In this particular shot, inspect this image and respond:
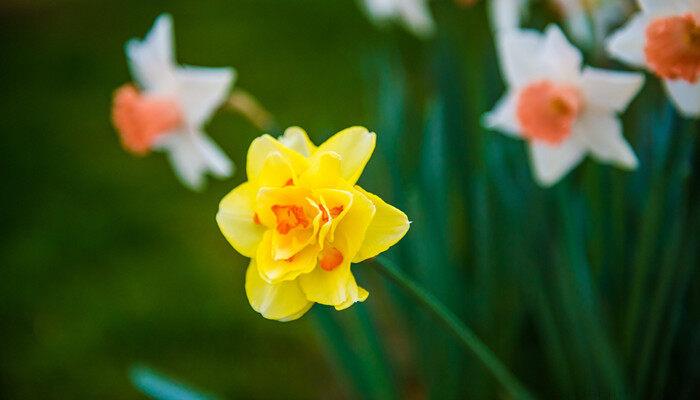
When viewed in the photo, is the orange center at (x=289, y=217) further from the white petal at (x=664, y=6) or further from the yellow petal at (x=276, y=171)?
the white petal at (x=664, y=6)

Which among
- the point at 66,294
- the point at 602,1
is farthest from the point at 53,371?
the point at 602,1

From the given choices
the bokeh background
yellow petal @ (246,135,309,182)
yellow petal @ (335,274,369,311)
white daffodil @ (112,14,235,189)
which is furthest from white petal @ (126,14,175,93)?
yellow petal @ (335,274,369,311)

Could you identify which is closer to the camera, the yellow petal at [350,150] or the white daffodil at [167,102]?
the yellow petal at [350,150]

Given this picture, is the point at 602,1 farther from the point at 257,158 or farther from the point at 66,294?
the point at 66,294

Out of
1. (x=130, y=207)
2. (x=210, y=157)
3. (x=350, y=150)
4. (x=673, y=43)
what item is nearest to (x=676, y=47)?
(x=673, y=43)

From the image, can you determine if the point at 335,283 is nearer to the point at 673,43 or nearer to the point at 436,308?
the point at 436,308

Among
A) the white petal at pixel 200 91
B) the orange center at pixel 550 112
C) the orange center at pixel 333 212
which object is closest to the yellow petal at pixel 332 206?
the orange center at pixel 333 212
